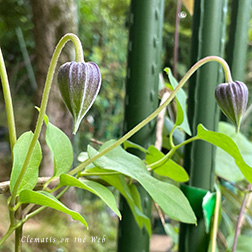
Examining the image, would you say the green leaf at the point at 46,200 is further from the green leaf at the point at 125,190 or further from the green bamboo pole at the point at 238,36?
the green bamboo pole at the point at 238,36

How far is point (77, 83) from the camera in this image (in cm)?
17

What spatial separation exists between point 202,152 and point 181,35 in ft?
3.46

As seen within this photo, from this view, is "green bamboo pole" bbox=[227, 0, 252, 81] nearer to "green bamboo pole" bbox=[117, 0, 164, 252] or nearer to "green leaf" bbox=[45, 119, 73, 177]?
"green bamboo pole" bbox=[117, 0, 164, 252]

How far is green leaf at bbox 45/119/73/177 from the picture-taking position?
0.69ft

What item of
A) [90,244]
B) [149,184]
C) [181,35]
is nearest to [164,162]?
[149,184]

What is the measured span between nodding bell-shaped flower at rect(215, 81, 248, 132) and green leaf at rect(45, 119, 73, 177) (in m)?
0.11

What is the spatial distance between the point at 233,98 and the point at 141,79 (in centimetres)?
9

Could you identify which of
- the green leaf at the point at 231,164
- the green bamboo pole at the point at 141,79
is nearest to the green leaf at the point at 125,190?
the green bamboo pole at the point at 141,79

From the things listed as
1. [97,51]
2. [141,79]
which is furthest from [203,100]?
[97,51]

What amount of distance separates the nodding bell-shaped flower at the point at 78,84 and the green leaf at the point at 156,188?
5cm

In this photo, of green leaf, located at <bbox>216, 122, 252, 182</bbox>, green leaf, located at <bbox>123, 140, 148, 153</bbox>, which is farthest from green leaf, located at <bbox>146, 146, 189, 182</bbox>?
green leaf, located at <bbox>216, 122, 252, 182</bbox>

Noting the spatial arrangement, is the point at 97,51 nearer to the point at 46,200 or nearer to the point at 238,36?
the point at 238,36

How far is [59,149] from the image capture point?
22 centimetres

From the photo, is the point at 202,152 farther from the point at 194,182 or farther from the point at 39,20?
the point at 39,20
